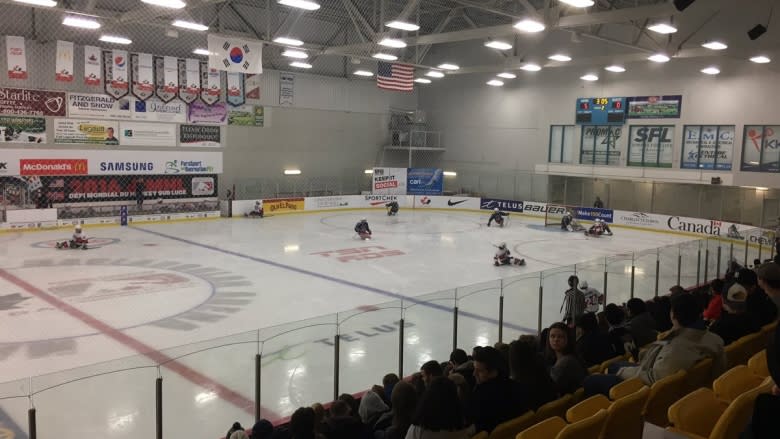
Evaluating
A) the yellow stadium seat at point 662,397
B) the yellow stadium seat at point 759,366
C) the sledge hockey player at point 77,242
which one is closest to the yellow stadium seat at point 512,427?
the yellow stadium seat at point 662,397

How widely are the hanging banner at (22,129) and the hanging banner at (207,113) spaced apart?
649 cm

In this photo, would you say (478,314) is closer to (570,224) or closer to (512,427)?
(512,427)

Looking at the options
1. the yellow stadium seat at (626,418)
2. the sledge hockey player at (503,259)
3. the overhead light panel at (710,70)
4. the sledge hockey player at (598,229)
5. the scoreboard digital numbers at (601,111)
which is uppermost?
the overhead light panel at (710,70)

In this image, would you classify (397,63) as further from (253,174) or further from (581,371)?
(581,371)

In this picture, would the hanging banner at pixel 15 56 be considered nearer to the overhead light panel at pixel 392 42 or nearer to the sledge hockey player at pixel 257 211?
the sledge hockey player at pixel 257 211

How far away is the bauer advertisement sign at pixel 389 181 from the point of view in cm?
3756

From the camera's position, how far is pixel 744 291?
28.3 ft

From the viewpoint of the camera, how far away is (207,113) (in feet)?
104

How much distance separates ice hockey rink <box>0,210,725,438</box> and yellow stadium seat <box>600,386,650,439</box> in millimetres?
3435

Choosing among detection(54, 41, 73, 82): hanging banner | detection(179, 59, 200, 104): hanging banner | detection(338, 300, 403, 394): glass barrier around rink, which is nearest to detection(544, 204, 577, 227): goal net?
detection(179, 59, 200, 104): hanging banner

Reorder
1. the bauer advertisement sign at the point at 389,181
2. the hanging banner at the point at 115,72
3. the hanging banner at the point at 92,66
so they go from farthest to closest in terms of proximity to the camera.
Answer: the bauer advertisement sign at the point at 389,181, the hanging banner at the point at 115,72, the hanging banner at the point at 92,66

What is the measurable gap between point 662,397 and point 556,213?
92.0ft

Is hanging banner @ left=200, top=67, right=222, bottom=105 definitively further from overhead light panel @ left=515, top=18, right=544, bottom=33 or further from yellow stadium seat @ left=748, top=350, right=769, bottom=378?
yellow stadium seat @ left=748, top=350, right=769, bottom=378

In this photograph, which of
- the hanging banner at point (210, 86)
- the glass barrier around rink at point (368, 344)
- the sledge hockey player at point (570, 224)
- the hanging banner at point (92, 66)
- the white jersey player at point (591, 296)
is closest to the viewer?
the glass barrier around rink at point (368, 344)
